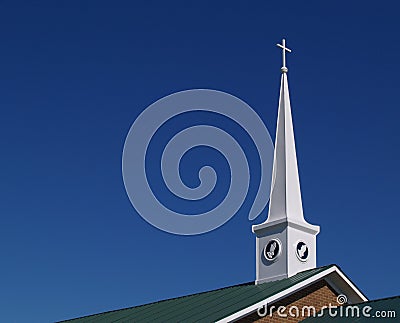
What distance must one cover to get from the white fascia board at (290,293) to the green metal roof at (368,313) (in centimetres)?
105

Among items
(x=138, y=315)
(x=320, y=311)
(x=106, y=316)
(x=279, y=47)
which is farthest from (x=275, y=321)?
(x=279, y=47)

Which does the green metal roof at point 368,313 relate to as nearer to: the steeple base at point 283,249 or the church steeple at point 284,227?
the steeple base at point 283,249

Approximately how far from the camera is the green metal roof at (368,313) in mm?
24198

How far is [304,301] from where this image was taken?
27109mm

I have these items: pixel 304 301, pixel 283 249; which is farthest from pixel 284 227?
pixel 304 301

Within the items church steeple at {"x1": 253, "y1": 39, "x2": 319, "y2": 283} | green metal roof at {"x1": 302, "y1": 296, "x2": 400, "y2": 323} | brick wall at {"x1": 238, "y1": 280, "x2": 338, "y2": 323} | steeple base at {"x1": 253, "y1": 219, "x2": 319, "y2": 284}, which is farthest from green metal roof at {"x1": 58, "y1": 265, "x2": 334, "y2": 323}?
green metal roof at {"x1": 302, "y1": 296, "x2": 400, "y2": 323}

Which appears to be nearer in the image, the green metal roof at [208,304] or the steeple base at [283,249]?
the green metal roof at [208,304]

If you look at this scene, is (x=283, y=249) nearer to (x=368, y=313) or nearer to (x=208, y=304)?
(x=208, y=304)

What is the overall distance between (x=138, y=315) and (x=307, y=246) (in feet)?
20.5

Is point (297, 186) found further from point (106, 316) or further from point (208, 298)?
point (106, 316)

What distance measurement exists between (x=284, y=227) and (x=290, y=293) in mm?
3559

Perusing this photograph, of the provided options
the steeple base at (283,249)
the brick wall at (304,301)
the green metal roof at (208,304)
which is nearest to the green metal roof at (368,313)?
the brick wall at (304,301)

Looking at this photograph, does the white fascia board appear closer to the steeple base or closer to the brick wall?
the brick wall

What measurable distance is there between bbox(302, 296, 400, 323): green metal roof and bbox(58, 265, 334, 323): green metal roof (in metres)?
1.39
